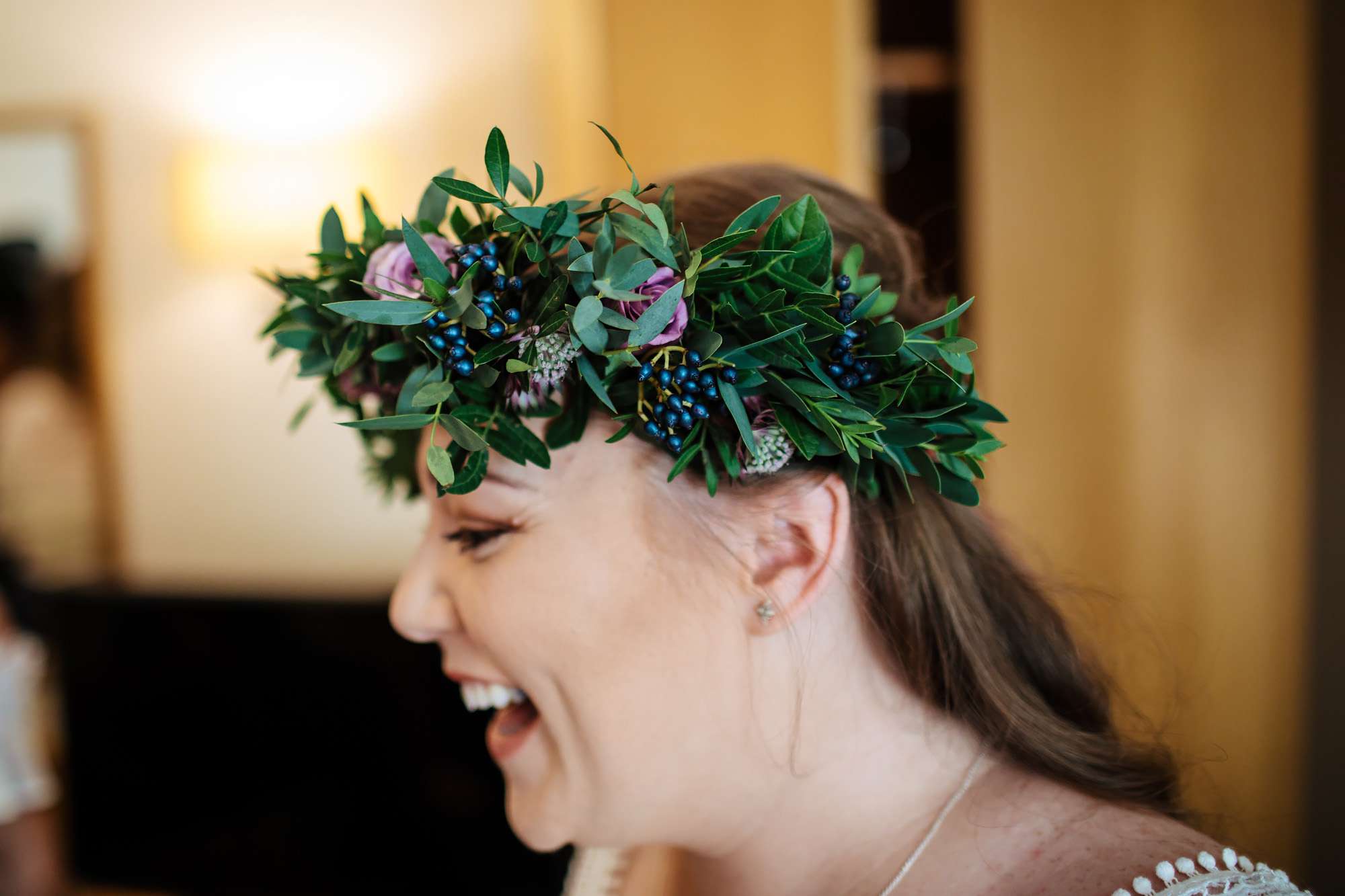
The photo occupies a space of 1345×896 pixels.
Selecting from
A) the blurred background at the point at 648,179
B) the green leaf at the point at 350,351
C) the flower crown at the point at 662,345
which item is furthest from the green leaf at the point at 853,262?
the blurred background at the point at 648,179

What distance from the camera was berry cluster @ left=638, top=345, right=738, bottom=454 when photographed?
731mm

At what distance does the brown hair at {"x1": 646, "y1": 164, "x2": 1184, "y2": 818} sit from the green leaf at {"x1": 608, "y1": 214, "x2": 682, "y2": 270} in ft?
0.41

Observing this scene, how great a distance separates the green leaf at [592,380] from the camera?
2.42 feet

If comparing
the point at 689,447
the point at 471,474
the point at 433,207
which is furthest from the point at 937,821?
the point at 433,207

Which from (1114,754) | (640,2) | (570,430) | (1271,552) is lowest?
(1271,552)

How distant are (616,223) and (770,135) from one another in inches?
71.7

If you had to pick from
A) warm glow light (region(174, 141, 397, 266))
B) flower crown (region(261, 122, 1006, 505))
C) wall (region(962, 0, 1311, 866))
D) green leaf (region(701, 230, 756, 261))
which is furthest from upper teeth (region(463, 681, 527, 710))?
warm glow light (region(174, 141, 397, 266))

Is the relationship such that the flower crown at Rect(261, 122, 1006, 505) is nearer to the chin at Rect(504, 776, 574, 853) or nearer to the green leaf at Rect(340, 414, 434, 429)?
the green leaf at Rect(340, 414, 434, 429)

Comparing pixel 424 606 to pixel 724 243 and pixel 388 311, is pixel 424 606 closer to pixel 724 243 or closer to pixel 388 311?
Result: pixel 388 311

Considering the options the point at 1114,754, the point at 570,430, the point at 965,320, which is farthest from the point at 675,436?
the point at 965,320

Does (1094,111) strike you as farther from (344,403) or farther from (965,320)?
(344,403)

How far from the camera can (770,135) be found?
2412mm

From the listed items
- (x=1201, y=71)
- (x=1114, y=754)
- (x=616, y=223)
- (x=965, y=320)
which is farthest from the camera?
(x=965, y=320)

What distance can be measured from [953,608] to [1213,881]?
0.29 m
